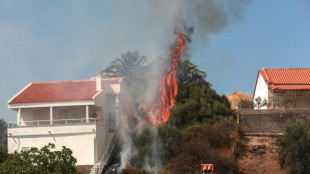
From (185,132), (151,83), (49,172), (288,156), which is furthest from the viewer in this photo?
(151,83)

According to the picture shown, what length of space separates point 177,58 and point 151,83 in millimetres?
3618

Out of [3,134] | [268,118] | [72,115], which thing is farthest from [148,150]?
[3,134]

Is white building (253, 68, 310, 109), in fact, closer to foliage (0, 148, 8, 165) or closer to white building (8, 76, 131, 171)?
white building (8, 76, 131, 171)

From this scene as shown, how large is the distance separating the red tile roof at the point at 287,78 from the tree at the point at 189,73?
21.0ft

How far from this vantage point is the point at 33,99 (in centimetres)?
5100

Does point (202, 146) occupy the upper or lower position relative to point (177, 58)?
lower

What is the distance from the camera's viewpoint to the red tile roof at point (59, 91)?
5072 centimetres

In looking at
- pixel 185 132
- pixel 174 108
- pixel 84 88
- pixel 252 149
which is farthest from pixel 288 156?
pixel 84 88

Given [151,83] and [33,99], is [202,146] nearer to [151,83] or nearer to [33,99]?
[151,83]

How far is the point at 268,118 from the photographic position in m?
50.0

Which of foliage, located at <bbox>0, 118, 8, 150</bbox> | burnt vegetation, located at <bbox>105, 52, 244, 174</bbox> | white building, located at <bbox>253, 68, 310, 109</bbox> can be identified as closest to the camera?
burnt vegetation, located at <bbox>105, 52, 244, 174</bbox>

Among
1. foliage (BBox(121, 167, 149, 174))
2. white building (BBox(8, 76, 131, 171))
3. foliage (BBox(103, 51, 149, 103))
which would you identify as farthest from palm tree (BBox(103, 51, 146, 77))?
foliage (BBox(121, 167, 149, 174))

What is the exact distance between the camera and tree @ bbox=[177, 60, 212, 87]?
60.2m

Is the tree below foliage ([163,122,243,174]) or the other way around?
the other way around
